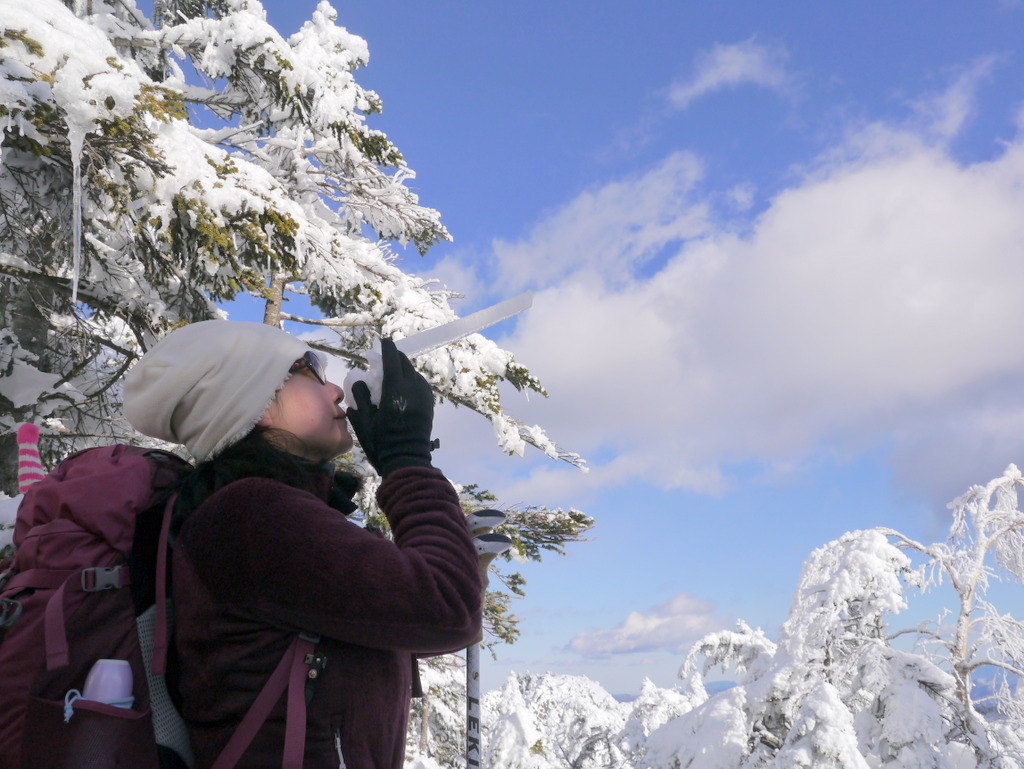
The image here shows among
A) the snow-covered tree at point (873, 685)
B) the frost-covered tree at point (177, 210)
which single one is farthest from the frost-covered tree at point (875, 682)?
the frost-covered tree at point (177, 210)

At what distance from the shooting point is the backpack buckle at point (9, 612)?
5.11ft

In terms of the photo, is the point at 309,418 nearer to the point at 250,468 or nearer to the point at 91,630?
the point at 250,468

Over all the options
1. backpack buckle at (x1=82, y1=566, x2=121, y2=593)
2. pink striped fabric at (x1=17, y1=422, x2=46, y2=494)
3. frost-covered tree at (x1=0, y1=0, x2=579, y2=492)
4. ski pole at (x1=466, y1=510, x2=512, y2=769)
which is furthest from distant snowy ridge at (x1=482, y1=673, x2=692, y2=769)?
backpack buckle at (x1=82, y1=566, x2=121, y2=593)

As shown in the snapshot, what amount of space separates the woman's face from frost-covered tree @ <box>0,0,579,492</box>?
3407 millimetres

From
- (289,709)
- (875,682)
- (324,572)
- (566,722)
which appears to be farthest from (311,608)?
(566,722)

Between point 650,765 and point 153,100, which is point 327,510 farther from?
point 650,765

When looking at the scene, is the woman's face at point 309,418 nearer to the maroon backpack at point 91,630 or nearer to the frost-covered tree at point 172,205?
the maroon backpack at point 91,630

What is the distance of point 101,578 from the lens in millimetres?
1604

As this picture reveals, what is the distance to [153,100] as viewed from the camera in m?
4.93

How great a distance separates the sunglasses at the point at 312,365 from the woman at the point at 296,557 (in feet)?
0.18

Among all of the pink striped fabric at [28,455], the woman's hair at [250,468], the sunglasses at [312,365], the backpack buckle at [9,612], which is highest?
the pink striped fabric at [28,455]

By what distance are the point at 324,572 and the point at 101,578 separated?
1.63 feet

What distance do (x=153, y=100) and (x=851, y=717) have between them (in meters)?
11.6

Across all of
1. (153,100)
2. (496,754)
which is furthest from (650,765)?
(153,100)
